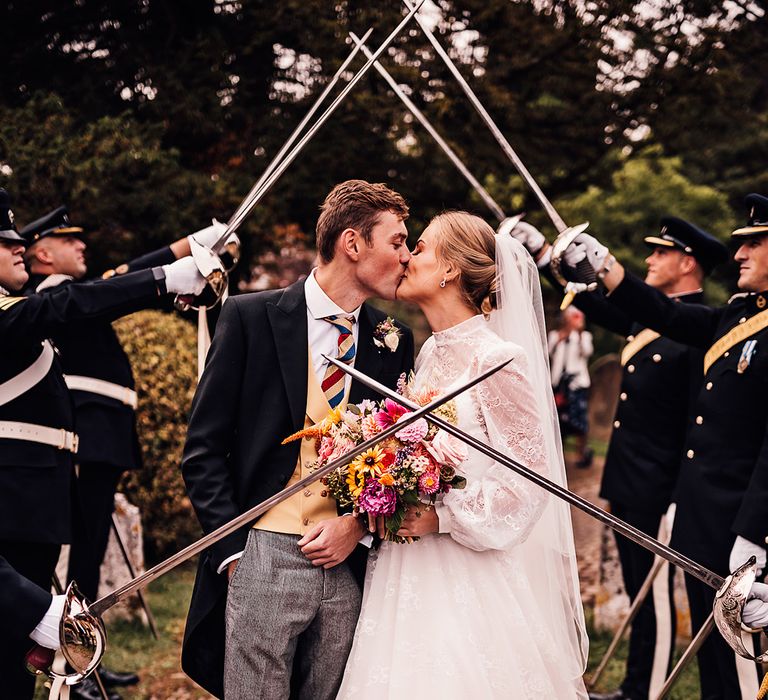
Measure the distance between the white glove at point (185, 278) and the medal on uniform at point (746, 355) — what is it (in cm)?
246

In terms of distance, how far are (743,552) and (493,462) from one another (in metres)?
1.36

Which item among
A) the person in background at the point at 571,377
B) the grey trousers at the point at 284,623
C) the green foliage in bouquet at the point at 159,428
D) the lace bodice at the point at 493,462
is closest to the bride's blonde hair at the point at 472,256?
the lace bodice at the point at 493,462

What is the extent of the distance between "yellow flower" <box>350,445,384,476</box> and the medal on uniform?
208 cm

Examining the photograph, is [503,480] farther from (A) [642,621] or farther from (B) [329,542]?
(A) [642,621]

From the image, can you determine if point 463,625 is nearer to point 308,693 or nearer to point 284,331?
point 308,693

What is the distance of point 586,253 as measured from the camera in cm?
454

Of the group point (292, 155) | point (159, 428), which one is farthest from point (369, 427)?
point (159, 428)

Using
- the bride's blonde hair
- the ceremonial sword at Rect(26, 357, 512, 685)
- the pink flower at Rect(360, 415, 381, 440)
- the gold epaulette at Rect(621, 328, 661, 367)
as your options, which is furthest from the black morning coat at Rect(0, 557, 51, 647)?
the gold epaulette at Rect(621, 328, 661, 367)

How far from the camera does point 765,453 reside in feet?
12.9

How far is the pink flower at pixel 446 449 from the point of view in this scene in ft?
10.0

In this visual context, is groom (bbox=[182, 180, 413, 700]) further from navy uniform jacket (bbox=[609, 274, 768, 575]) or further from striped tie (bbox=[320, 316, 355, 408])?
navy uniform jacket (bbox=[609, 274, 768, 575])

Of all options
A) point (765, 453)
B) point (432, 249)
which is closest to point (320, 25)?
point (432, 249)

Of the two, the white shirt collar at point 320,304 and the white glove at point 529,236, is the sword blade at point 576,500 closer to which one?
the white shirt collar at point 320,304

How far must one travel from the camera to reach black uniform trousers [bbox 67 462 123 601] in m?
5.31
